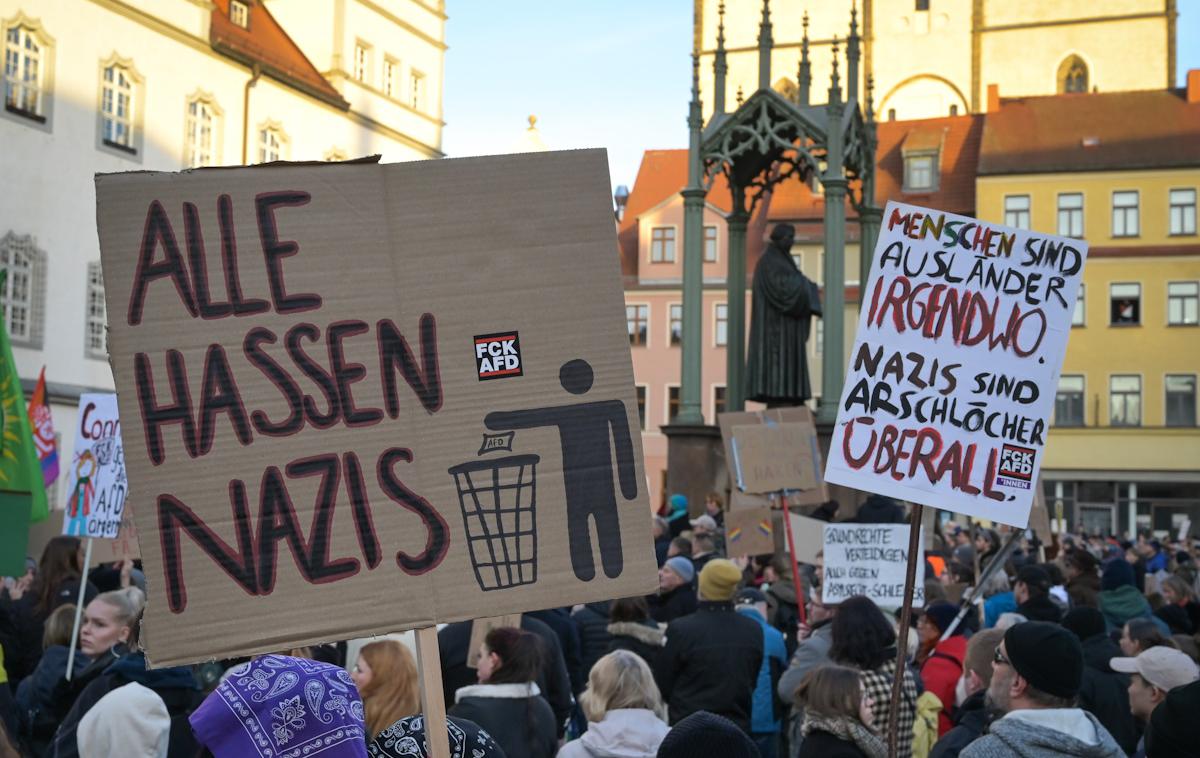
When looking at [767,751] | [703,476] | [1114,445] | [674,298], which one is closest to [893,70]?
[674,298]

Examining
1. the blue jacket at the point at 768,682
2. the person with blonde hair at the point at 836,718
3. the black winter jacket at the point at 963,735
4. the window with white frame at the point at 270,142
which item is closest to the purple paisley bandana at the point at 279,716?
the person with blonde hair at the point at 836,718

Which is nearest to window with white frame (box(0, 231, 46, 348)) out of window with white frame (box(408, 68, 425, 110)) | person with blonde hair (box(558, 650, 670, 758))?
window with white frame (box(408, 68, 425, 110))

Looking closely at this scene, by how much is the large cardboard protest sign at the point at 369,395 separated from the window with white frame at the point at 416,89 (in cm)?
4148

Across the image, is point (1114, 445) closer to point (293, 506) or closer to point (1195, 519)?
point (1195, 519)

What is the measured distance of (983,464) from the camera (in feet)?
15.9

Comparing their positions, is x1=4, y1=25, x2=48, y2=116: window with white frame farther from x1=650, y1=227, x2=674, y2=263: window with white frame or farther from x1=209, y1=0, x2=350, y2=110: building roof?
x1=650, y1=227, x2=674, y2=263: window with white frame

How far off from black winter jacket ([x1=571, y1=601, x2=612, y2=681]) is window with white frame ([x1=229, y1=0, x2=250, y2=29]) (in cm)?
3257

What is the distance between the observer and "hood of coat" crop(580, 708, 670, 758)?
4887 mm

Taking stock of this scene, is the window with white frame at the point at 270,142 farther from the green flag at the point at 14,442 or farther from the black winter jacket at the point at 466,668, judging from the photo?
the black winter jacket at the point at 466,668

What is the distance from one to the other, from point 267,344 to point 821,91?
6292 cm

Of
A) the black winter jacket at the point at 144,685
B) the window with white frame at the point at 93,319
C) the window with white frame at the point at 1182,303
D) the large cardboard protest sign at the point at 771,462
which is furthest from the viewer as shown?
the window with white frame at the point at 1182,303

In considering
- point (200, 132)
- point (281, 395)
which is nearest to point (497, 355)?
point (281, 395)

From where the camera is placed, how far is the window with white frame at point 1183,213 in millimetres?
45000

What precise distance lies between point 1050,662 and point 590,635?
4.83 meters
